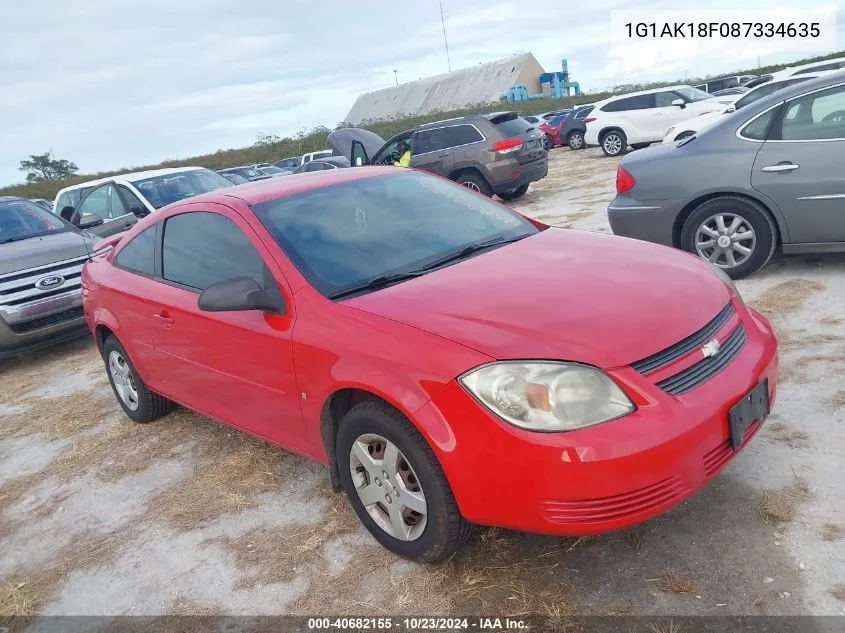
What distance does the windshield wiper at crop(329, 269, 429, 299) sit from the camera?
2973mm

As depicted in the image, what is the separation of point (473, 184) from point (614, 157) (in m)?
8.41

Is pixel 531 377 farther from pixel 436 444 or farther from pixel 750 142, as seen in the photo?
pixel 750 142

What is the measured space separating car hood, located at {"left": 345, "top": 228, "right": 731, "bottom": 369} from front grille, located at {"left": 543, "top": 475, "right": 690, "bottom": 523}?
43 centimetres

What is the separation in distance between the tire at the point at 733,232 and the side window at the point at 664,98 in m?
14.2

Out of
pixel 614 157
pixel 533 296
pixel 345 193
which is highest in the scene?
pixel 345 193

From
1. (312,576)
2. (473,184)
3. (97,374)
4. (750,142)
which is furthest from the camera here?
(473,184)

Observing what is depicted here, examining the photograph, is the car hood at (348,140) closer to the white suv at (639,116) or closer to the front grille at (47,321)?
the front grille at (47,321)

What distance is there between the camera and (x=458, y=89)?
66500 millimetres

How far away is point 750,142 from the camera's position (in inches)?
213

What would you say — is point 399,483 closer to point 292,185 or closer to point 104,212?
point 292,185

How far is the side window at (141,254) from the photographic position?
4.24 meters

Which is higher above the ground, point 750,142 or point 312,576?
point 750,142

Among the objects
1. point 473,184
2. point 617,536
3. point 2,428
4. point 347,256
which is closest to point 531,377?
point 617,536

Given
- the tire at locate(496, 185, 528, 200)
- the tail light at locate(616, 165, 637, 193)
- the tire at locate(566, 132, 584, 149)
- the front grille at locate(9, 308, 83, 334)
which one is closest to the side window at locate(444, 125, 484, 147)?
the tire at locate(496, 185, 528, 200)
